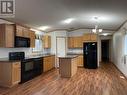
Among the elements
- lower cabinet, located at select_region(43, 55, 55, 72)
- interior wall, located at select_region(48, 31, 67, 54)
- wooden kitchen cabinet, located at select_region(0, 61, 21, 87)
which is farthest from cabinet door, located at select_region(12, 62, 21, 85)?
interior wall, located at select_region(48, 31, 67, 54)

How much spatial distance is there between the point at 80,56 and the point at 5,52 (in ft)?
17.9

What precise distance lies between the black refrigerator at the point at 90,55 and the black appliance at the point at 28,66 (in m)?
3.53

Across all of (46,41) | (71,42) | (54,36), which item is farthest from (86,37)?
(46,41)

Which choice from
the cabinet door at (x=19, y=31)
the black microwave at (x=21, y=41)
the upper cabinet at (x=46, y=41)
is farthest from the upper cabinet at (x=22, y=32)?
the upper cabinet at (x=46, y=41)

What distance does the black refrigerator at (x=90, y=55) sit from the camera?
9703 millimetres

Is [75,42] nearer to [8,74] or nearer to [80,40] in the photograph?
[80,40]

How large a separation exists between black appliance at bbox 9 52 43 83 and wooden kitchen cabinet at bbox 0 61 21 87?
0.46 meters

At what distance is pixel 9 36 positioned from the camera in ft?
17.9

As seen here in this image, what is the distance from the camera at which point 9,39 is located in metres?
5.46

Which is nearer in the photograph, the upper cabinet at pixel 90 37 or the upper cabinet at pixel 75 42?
the upper cabinet at pixel 90 37

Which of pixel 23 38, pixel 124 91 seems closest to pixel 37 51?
pixel 23 38

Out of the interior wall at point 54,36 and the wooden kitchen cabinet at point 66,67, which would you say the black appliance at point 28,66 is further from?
the interior wall at point 54,36

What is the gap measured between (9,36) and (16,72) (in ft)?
4.30

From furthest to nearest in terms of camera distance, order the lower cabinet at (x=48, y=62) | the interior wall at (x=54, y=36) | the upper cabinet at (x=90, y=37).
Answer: the interior wall at (x=54, y=36)
the upper cabinet at (x=90, y=37)
the lower cabinet at (x=48, y=62)
